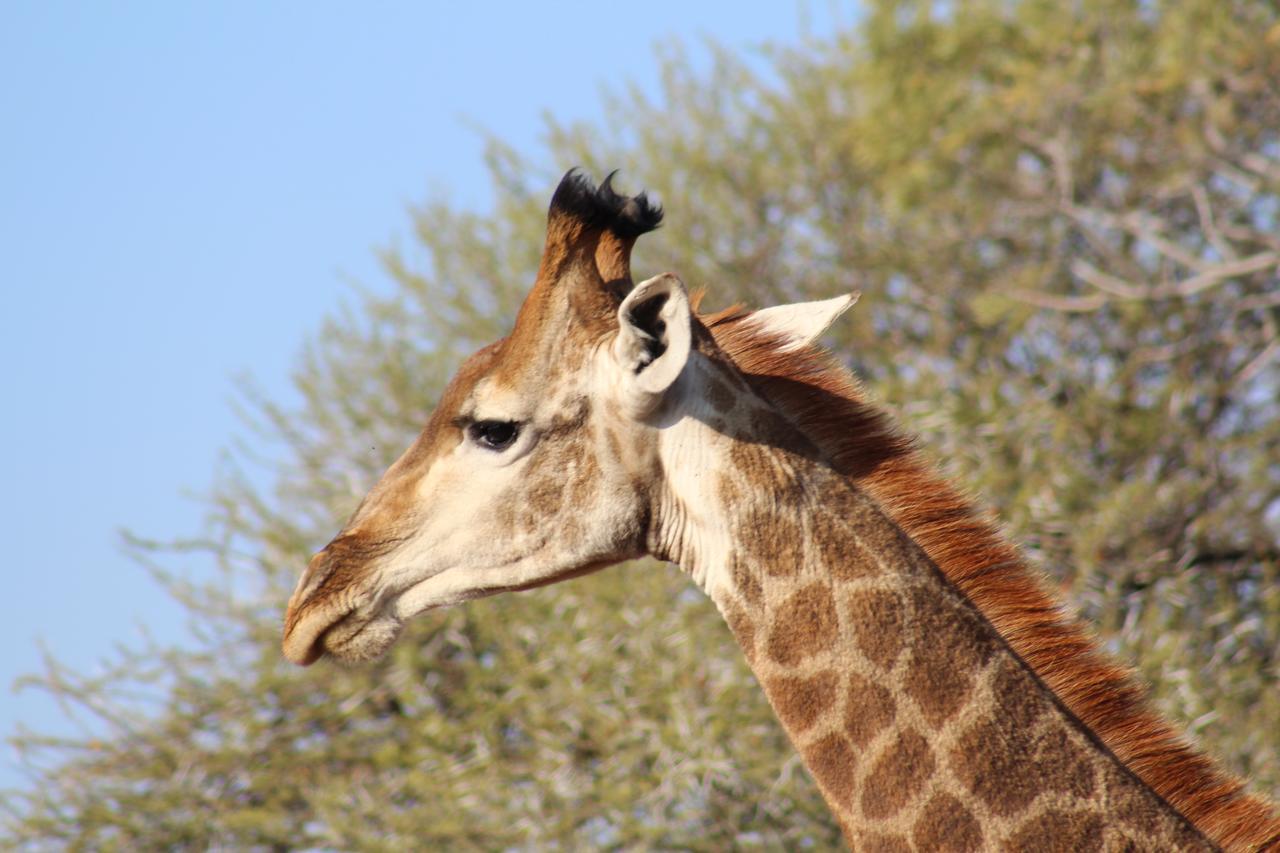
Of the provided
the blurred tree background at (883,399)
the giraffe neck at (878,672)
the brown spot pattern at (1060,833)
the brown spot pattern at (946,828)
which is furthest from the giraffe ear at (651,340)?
the blurred tree background at (883,399)

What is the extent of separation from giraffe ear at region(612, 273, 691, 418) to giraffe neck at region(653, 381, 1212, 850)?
146mm

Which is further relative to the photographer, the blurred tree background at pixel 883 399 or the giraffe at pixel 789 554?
the blurred tree background at pixel 883 399

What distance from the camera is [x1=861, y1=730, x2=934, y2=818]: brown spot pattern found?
131 inches

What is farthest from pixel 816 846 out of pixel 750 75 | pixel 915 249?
pixel 750 75

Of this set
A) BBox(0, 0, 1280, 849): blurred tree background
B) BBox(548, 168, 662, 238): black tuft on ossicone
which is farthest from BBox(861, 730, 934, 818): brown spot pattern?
BBox(0, 0, 1280, 849): blurred tree background

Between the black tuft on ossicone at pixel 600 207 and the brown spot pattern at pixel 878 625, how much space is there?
1197 mm

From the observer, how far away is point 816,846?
9188mm

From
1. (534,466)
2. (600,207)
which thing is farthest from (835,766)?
(600,207)

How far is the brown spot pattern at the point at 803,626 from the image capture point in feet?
11.5

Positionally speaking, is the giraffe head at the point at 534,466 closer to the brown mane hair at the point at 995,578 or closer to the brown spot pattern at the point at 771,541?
the brown mane hair at the point at 995,578

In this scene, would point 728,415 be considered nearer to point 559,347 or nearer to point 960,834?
point 559,347

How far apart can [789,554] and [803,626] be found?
6.6 inches

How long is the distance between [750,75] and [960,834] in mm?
11063

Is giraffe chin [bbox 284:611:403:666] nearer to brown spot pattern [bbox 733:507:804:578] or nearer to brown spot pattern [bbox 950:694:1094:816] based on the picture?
brown spot pattern [bbox 733:507:804:578]
